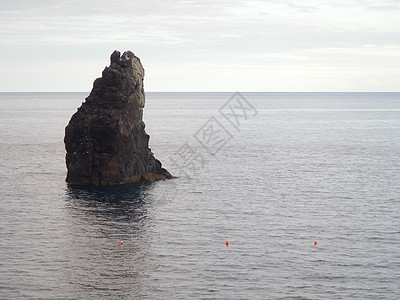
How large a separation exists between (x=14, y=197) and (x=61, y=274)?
112 feet

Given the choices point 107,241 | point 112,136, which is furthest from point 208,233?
point 112,136

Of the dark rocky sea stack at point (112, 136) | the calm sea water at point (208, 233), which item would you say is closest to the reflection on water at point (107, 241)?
the calm sea water at point (208, 233)

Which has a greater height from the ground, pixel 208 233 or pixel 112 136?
pixel 112 136

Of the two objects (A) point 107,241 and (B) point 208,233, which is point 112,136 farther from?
(A) point 107,241

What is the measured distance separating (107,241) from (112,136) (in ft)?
101

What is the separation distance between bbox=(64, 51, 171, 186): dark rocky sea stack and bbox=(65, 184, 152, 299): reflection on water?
3.17 meters

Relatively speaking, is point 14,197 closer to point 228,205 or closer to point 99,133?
point 99,133

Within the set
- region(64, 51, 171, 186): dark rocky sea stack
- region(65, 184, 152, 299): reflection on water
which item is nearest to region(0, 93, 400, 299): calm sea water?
region(65, 184, 152, 299): reflection on water

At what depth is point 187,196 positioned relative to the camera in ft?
291

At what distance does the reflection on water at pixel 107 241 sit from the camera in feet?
176

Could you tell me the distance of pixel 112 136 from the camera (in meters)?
93.8

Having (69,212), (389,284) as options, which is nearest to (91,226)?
(69,212)

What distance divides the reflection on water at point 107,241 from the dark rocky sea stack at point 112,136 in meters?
3.17

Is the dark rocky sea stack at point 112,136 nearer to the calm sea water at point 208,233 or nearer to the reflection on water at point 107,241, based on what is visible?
the reflection on water at point 107,241
